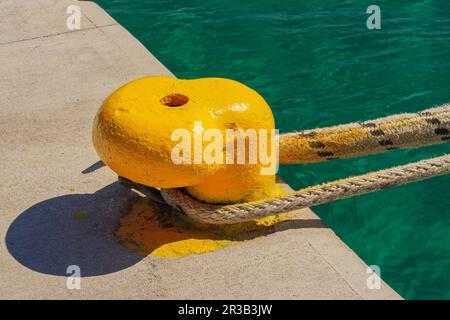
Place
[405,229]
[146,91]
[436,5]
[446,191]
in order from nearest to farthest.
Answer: [146,91], [405,229], [446,191], [436,5]

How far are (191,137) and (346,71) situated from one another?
11.1 feet

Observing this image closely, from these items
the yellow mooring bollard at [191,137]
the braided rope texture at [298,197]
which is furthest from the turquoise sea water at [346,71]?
the yellow mooring bollard at [191,137]

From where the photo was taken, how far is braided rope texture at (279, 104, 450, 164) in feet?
11.8

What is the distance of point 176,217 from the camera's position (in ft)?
11.7

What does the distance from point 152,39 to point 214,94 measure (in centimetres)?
382

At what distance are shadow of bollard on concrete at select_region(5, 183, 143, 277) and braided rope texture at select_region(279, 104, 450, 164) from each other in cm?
106

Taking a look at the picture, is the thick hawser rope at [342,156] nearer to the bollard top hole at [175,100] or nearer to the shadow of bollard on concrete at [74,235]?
the shadow of bollard on concrete at [74,235]

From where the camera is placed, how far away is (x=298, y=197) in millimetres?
3389

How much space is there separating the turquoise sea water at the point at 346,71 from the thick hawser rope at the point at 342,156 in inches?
27.7

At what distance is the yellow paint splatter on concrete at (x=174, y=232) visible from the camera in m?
3.36

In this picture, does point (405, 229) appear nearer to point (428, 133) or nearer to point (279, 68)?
point (428, 133)

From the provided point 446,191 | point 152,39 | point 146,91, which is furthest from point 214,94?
point 152,39

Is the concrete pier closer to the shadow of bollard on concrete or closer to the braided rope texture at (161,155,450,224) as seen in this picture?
the shadow of bollard on concrete

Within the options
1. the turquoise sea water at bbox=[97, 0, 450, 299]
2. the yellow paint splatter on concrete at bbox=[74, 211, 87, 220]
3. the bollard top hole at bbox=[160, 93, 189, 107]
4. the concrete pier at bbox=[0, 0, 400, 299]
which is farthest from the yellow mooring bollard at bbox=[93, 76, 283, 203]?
the turquoise sea water at bbox=[97, 0, 450, 299]
